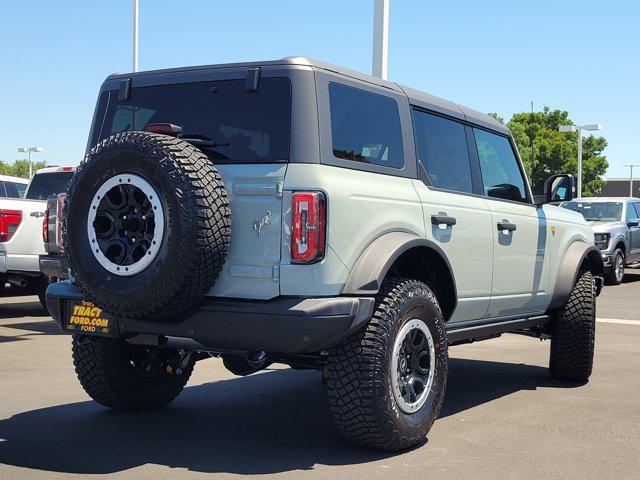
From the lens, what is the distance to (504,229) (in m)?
6.43

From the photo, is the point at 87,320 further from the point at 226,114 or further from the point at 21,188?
the point at 21,188

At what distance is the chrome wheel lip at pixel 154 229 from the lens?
179 inches

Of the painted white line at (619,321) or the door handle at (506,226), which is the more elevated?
the door handle at (506,226)

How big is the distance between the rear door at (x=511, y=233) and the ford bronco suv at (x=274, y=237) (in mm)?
586

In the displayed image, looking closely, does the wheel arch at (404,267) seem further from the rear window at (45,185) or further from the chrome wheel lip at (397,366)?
the rear window at (45,185)

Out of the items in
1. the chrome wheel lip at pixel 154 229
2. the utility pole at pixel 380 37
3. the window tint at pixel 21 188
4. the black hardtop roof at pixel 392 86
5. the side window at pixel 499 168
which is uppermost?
the utility pole at pixel 380 37

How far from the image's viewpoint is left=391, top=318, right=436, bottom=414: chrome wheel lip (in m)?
4.91

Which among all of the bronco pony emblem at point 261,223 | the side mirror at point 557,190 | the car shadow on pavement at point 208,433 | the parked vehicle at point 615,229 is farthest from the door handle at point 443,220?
the parked vehicle at point 615,229

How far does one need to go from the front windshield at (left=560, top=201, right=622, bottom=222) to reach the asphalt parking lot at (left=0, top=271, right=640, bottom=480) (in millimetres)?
12523

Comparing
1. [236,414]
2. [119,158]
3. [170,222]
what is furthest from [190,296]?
[236,414]

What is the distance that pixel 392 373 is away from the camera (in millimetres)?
4883

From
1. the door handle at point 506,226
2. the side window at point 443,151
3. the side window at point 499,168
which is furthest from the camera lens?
the side window at point 499,168

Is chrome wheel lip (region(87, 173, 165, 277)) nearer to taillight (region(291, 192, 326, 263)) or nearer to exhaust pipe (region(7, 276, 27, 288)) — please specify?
taillight (region(291, 192, 326, 263))

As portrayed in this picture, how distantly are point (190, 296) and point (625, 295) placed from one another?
13.6 m
